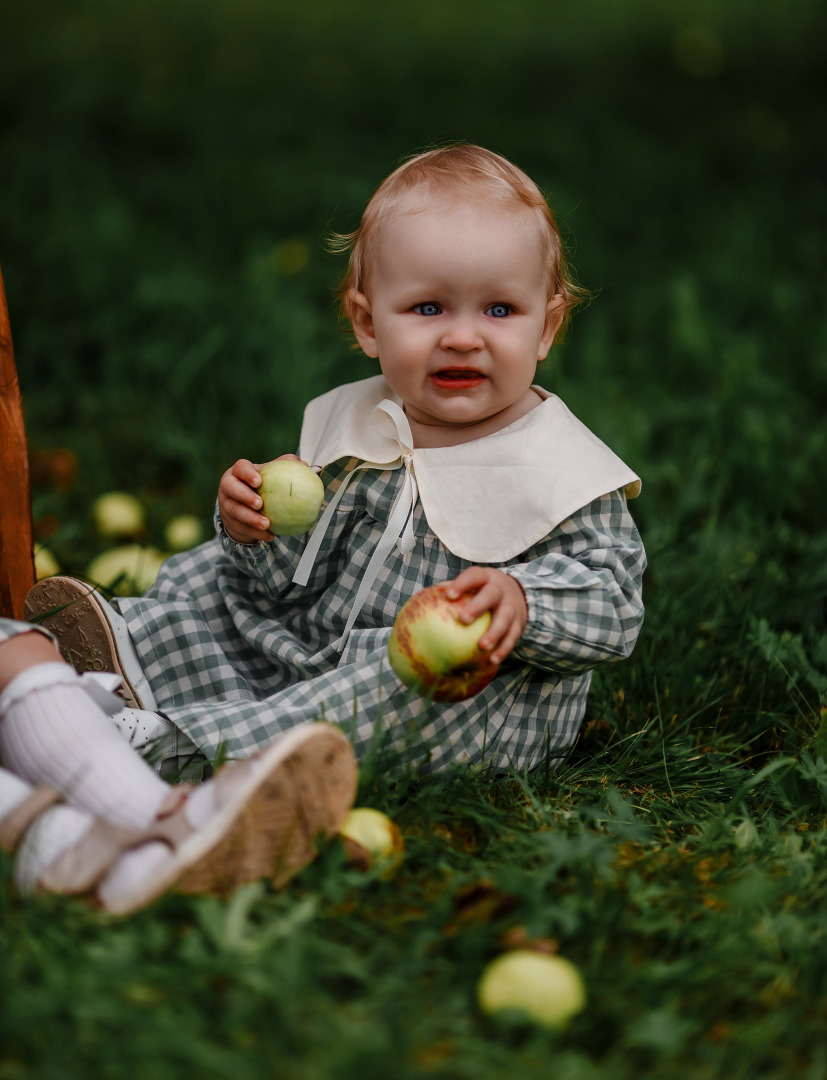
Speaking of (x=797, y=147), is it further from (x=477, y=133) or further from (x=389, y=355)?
(x=389, y=355)

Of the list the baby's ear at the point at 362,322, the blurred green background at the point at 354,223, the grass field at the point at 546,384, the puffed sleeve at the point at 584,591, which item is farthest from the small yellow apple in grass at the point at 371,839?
the blurred green background at the point at 354,223

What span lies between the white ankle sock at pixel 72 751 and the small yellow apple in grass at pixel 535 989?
548 millimetres

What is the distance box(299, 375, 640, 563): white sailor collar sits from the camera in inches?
79.4

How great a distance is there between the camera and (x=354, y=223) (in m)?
5.15

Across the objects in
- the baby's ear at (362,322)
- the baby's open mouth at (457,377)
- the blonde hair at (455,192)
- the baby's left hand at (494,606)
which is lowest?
the baby's left hand at (494,606)

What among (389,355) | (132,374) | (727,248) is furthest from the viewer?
(727,248)

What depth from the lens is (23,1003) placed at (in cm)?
133

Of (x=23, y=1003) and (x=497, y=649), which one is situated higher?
(x=497, y=649)

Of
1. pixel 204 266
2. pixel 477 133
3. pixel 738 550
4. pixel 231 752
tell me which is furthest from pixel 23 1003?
pixel 477 133

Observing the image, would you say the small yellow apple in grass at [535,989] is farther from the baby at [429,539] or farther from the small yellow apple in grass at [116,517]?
the small yellow apple in grass at [116,517]

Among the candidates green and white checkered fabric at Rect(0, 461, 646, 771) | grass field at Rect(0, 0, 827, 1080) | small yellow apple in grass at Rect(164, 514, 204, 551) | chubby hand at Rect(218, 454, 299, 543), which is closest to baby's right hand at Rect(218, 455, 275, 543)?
chubby hand at Rect(218, 454, 299, 543)

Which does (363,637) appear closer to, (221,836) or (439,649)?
(439,649)

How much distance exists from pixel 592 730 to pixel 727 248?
3.55 m

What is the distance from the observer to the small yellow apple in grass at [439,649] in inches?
69.2
